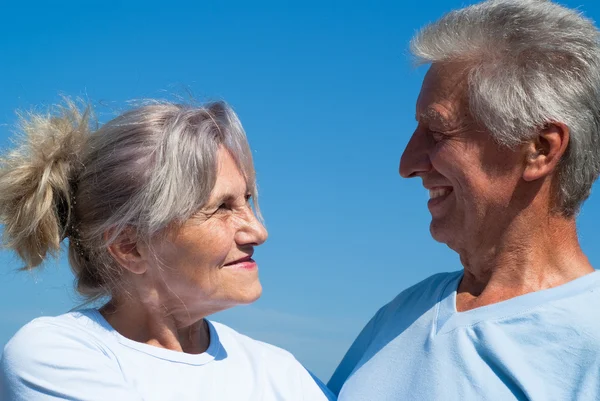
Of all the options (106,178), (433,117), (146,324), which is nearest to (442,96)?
(433,117)

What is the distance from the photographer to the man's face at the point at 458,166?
2.93m

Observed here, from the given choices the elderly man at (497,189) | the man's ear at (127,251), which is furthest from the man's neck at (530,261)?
the man's ear at (127,251)

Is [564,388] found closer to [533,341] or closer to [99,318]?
[533,341]

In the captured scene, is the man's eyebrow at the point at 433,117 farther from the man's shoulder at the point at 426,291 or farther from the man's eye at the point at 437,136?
the man's shoulder at the point at 426,291

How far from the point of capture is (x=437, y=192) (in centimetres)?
311

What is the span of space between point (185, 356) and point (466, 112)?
1402 mm

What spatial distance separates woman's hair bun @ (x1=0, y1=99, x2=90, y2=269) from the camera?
309 cm

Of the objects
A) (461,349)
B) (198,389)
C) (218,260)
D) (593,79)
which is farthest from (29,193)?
(593,79)

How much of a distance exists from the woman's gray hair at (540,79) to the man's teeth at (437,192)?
0.30 metres

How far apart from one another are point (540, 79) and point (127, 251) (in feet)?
5.49

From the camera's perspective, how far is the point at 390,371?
2.84 meters

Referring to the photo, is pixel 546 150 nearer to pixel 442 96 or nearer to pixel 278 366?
pixel 442 96

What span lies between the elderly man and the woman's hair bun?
132 centimetres

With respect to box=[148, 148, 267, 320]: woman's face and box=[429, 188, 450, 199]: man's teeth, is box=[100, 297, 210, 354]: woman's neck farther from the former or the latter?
box=[429, 188, 450, 199]: man's teeth
